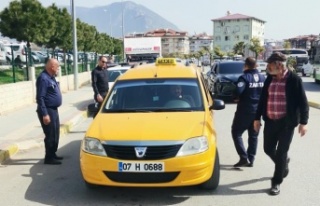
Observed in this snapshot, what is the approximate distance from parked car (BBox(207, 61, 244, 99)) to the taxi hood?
359 inches

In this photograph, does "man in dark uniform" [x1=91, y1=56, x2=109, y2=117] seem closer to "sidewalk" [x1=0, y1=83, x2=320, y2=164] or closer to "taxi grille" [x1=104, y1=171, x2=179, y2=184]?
"sidewalk" [x1=0, y1=83, x2=320, y2=164]

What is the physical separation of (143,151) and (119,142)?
304 millimetres

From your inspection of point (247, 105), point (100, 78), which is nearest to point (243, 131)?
point (247, 105)

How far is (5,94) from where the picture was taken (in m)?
12.4

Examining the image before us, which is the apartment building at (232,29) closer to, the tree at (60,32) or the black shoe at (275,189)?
the tree at (60,32)

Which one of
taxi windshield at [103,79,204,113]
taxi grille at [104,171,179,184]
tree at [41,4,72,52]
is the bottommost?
taxi grille at [104,171,179,184]

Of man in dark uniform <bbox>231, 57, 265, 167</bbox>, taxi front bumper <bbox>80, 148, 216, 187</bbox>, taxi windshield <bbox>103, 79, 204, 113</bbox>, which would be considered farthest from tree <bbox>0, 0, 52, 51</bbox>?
taxi front bumper <bbox>80, 148, 216, 187</bbox>

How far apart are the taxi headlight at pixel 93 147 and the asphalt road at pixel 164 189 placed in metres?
0.63

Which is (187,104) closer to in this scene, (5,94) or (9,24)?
(5,94)

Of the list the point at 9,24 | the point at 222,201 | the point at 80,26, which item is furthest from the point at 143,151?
the point at 80,26

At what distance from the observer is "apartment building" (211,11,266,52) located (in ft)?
410

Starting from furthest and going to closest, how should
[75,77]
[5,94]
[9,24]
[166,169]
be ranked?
[75,77], [9,24], [5,94], [166,169]

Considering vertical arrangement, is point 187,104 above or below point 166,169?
above

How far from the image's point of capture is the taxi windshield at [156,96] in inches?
223
